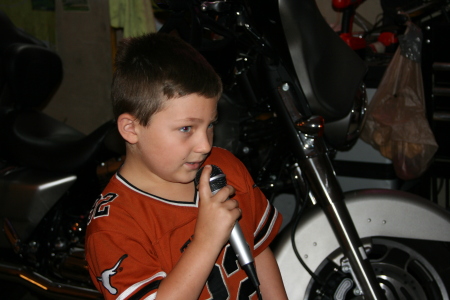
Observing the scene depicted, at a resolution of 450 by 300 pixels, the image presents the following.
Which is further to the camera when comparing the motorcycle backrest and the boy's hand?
the motorcycle backrest

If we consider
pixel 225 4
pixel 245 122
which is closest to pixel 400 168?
pixel 245 122

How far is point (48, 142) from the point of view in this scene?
65.2 inches

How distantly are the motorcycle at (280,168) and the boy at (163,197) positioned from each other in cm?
28

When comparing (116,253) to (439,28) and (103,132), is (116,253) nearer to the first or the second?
(103,132)

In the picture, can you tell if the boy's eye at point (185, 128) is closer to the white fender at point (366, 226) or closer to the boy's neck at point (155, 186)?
the boy's neck at point (155, 186)

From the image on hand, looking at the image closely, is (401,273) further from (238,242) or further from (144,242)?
(144,242)

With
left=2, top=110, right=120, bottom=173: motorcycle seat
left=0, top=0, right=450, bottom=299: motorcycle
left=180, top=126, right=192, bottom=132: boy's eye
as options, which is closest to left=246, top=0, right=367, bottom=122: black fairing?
left=0, top=0, right=450, bottom=299: motorcycle

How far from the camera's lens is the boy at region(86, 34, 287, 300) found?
0.85 metres

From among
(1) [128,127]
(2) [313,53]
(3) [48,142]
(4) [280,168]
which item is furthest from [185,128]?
(3) [48,142]

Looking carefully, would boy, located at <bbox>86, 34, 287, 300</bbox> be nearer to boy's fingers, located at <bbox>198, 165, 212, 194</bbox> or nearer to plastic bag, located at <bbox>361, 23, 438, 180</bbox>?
boy's fingers, located at <bbox>198, 165, 212, 194</bbox>

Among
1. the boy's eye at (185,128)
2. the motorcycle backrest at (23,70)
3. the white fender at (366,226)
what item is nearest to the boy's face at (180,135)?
the boy's eye at (185,128)

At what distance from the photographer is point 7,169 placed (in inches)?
66.1

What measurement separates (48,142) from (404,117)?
4.13 feet

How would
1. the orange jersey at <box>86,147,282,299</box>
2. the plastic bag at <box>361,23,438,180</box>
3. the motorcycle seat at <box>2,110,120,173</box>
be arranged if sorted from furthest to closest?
the plastic bag at <box>361,23,438,180</box>
the motorcycle seat at <box>2,110,120,173</box>
the orange jersey at <box>86,147,282,299</box>
